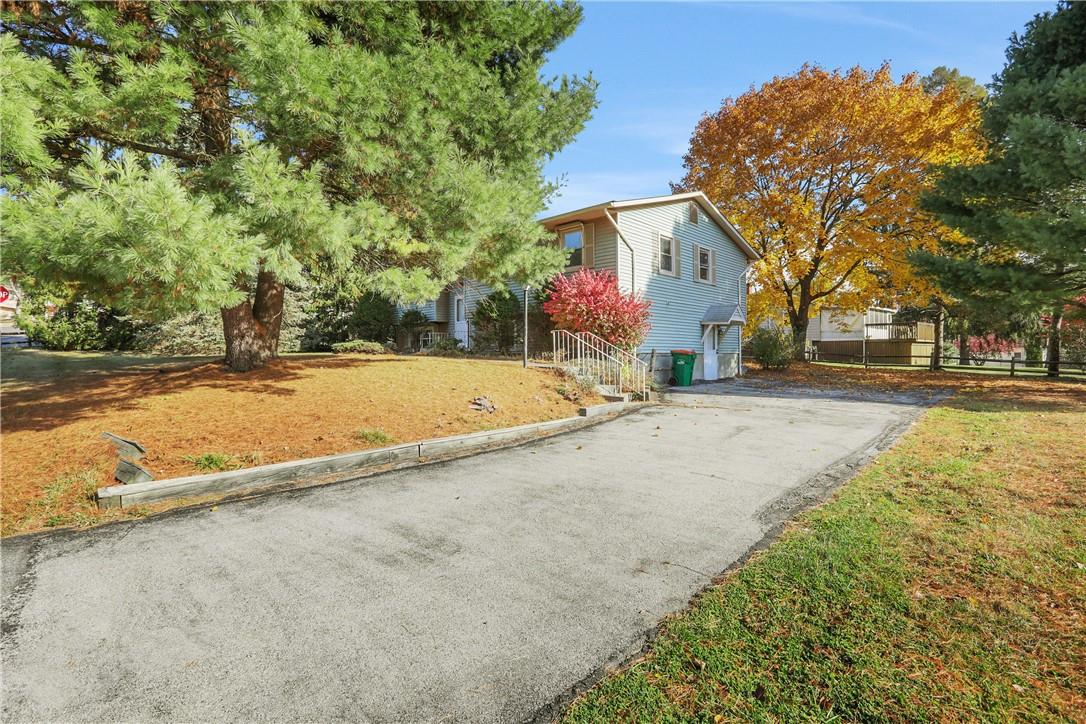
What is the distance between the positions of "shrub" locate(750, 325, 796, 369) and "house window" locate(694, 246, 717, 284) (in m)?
3.65

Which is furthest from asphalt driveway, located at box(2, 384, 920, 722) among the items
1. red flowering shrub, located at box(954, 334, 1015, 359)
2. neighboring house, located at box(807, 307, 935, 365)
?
red flowering shrub, located at box(954, 334, 1015, 359)

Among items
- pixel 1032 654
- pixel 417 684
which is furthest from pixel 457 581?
pixel 1032 654

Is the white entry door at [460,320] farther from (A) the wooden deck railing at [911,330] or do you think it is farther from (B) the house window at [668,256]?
(A) the wooden deck railing at [911,330]

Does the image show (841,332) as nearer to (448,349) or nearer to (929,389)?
(929,389)

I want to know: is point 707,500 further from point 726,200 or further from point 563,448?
point 726,200

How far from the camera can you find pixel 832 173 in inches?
763

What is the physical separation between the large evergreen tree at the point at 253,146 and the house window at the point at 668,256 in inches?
347

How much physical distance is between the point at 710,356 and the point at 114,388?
17.2 meters

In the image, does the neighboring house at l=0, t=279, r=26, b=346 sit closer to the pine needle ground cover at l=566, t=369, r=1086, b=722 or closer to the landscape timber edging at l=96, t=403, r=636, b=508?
the landscape timber edging at l=96, t=403, r=636, b=508

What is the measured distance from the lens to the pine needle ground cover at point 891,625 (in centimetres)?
188

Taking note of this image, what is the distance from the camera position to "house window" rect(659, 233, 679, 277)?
1608 centimetres

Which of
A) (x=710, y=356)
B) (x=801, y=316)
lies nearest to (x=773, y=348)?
(x=801, y=316)

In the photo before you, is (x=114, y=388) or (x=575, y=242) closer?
(x=114, y=388)

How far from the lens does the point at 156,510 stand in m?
4.16
